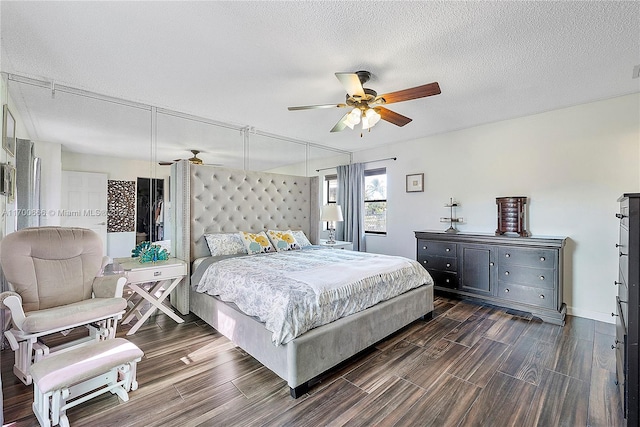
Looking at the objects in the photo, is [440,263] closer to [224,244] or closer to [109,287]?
[224,244]

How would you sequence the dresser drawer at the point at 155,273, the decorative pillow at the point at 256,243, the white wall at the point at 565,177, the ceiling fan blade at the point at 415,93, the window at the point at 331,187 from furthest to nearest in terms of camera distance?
the window at the point at 331,187 → the decorative pillow at the point at 256,243 → the white wall at the point at 565,177 → the dresser drawer at the point at 155,273 → the ceiling fan blade at the point at 415,93

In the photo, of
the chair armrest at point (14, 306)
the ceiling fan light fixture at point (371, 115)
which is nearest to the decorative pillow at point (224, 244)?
the chair armrest at point (14, 306)

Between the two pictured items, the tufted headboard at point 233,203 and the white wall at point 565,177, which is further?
the tufted headboard at point 233,203

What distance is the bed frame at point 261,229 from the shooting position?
6.59ft

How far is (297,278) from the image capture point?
2.28m

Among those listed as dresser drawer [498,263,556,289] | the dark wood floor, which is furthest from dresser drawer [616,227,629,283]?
dresser drawer [498,263,556,289]

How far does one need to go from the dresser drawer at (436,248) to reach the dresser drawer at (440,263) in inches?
2.3

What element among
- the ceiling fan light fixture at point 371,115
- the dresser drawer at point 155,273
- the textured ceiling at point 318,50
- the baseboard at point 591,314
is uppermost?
the textured ceiling at point 318,50

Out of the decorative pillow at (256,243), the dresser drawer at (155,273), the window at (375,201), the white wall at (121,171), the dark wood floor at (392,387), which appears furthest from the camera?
the window at (375,201)

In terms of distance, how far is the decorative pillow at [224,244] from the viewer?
3.42 metres

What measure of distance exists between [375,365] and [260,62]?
2697mm

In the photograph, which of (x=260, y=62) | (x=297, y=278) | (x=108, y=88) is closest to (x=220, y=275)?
(x=297, y=278)

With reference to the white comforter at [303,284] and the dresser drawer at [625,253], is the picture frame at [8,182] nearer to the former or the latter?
the white comforter at [303,284]

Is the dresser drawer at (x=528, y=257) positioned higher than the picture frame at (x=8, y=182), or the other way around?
the picture frame at (x=8, y=182)
